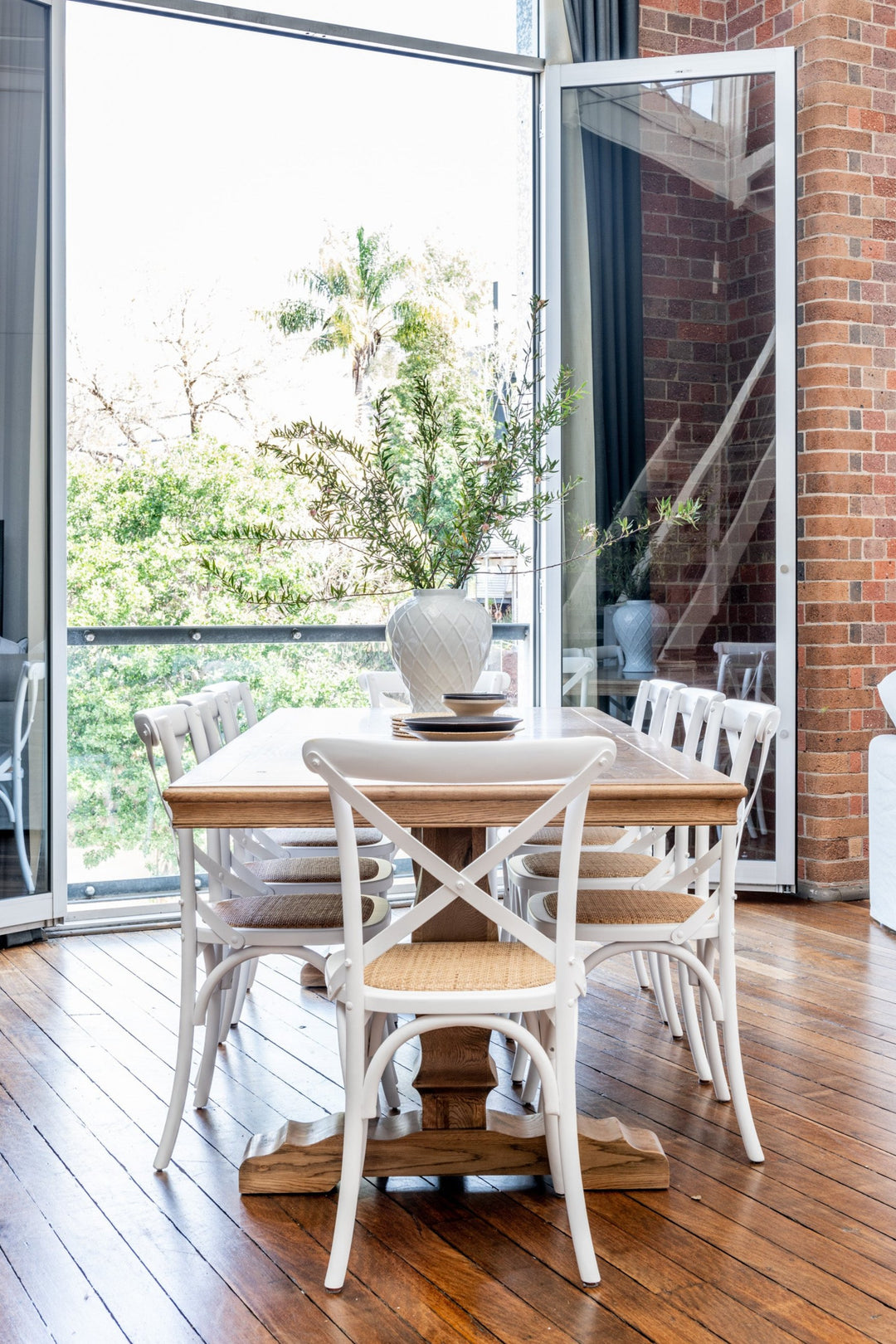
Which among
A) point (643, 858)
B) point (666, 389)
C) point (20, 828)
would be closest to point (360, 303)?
point (666, 389)

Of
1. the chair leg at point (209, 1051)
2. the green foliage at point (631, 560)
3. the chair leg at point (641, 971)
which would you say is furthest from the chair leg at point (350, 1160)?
the green foliage at point (631, 560)

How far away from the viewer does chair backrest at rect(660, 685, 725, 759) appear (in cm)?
274

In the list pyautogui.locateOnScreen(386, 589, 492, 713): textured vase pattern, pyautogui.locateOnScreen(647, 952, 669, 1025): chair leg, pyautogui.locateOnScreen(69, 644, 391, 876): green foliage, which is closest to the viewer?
pyautogui.locateOnScreen(386, 589, 492, 713): textured vase pattern

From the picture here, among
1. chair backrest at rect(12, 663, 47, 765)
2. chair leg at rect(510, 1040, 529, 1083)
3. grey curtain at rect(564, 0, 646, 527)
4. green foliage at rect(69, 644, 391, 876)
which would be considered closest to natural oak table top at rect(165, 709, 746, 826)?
chair leg at rect(510, 1040, 529, 1083)

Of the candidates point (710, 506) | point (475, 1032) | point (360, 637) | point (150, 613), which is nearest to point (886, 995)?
point (475, 1032)

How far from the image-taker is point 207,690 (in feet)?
9.88

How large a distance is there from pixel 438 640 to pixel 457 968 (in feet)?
3.24

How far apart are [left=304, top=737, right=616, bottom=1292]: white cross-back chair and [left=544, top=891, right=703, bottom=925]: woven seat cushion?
1.21 ft

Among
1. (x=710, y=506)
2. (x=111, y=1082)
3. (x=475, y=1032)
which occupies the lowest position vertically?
(x=111, y=1082)

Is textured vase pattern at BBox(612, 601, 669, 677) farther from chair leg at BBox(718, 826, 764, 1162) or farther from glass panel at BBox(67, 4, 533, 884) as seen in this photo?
chair leg at BBox(718, 826, 764, 1162)

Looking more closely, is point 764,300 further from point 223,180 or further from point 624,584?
point 223,180

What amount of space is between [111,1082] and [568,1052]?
4.21ft

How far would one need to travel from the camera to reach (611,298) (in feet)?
15.0

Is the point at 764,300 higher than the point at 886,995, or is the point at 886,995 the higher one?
the point at 764,300
